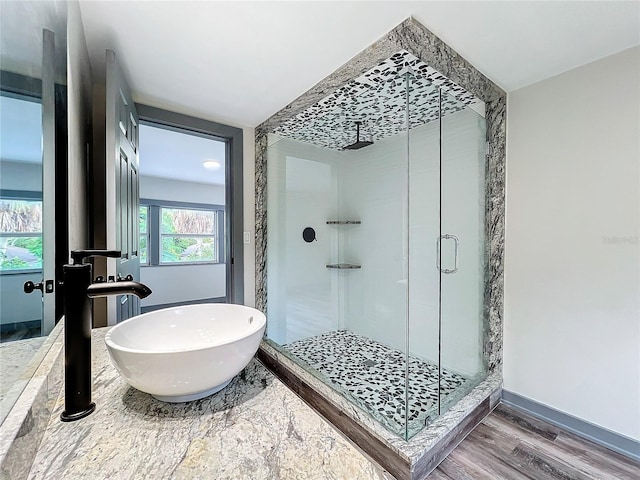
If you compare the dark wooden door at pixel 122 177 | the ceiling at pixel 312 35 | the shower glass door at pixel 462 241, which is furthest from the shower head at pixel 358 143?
the dark wooden door at pixel 122 177

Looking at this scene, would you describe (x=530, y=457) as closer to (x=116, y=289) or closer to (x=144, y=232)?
(x=116, y=289)

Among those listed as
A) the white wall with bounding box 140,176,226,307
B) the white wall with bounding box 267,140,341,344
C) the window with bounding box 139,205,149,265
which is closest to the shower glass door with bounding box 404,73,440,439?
the white wall with bounding box 267,140,341,344

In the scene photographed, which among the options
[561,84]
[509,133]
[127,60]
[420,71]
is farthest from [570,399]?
[127,60]

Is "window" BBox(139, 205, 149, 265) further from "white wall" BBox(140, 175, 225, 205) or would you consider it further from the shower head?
the shower head

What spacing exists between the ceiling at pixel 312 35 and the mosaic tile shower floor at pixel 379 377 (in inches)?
82.0

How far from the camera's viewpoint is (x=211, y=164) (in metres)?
4.11

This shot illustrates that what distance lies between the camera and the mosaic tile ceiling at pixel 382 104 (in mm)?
1775

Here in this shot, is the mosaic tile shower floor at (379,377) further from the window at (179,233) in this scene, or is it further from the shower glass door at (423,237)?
the window at (179,233)

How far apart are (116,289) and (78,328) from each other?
117mm

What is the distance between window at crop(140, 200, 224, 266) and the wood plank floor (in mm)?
4988

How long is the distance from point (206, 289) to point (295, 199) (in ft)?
10.7

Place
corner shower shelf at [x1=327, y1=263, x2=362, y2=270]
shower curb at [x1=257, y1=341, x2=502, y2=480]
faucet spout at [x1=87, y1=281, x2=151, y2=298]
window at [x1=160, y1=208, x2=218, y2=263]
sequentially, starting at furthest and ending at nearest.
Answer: window at [x1=160, y1=208, x2=218, y2=263]
corner shower shelf at [x1=327, y1=263, x2=362, y2=270]
shower curb at [x1=257, y1=341, x2=502, y2=480]
faucet spout at [x1=87, y1=281, x2=151, y2=298]

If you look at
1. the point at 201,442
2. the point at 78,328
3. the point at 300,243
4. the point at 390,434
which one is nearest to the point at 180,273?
the point at 300,243

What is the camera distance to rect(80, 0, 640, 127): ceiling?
1.30 metres
